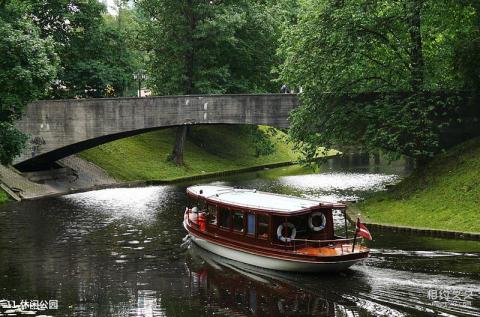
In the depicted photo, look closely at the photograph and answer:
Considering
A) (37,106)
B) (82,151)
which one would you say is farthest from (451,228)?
(82,151)

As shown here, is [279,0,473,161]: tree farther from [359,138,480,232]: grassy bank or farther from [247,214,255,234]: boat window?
[247,214,255,234]: boat window

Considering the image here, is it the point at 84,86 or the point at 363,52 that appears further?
the point at 84,86

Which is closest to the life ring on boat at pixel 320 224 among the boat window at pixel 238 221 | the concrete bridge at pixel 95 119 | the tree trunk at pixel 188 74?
the boat window at pixel 238 221

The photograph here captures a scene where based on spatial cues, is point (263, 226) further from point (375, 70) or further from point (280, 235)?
point (375, 70)

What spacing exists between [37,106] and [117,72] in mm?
12272

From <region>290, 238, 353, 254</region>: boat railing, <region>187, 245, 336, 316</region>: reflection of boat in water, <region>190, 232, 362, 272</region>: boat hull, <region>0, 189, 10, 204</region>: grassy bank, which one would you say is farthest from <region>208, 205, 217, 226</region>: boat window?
<region>0, 189, 10, 204</region>: grassy bank

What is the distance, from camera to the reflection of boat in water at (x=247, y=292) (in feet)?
74.6

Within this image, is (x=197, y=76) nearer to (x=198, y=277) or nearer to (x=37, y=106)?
(x=37, y=106)

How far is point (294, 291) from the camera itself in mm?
25141

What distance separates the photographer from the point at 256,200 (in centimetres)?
3094

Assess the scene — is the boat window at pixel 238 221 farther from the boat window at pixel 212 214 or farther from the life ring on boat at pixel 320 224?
the life ring on boat at pixel 320 224

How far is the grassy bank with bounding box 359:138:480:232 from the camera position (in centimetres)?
3466

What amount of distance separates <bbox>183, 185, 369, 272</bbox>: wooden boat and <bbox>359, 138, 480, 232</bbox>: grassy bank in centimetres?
806

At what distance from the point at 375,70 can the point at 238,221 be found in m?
16.8
